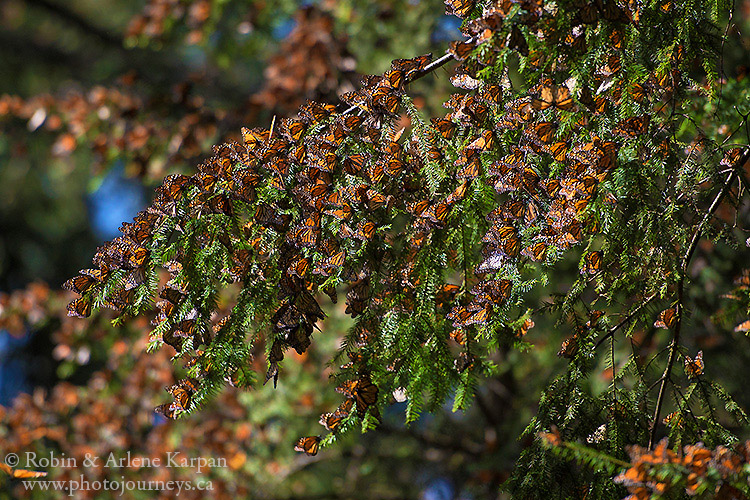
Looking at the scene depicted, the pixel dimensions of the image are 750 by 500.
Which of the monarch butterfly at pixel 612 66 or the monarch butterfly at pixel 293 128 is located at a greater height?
the monarch butterfly at pixel 293 128

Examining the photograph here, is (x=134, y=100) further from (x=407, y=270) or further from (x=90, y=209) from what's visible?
(x=90, y=209)

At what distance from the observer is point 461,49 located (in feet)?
3.87

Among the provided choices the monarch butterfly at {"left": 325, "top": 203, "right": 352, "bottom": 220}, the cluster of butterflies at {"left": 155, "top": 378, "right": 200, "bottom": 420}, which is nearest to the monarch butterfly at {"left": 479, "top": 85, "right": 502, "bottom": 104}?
the monarch butterfly at {"left": 325, "top": 203, "right": 352, "bottom": 220}

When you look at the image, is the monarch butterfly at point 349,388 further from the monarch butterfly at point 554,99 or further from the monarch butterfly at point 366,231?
the monarch butterfly at point 554,99

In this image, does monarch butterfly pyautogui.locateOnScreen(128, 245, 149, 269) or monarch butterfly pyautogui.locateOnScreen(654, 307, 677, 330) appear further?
monarch butterfly pyautogui.locateOnScreen(654, 307, 677, 330)

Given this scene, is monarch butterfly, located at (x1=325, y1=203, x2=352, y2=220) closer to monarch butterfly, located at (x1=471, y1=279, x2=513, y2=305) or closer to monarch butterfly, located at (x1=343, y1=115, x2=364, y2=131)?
monarch butterfly, located at (x1=343, y1=115, x2=364, y2=131)

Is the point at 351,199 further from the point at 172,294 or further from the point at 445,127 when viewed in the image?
the point at 172,294

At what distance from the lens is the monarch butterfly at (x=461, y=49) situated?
3.86 ft

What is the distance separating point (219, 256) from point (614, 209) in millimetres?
767

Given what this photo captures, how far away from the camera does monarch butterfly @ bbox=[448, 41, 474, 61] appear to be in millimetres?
1178

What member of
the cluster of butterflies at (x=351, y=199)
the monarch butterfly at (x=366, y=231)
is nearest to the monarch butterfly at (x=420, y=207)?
the cluster of butterflies at (x=351, y=199)

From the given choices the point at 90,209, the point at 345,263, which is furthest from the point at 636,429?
the point at 90,209

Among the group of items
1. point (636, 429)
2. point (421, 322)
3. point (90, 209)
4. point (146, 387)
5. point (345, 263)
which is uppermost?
point (90, 209)

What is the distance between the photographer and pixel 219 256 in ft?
4.32
